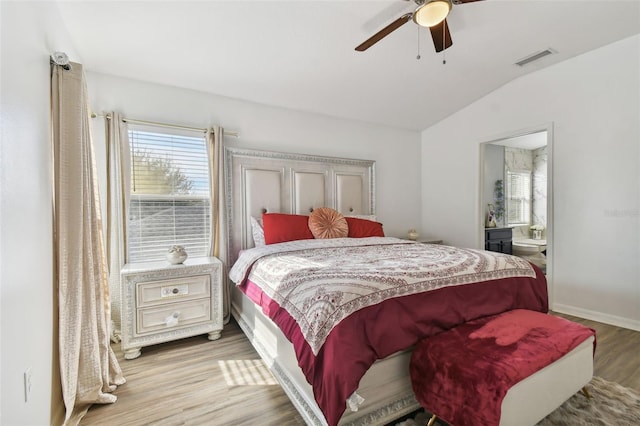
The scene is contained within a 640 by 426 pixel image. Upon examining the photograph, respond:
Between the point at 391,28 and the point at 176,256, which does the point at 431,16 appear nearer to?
the point at 391,28

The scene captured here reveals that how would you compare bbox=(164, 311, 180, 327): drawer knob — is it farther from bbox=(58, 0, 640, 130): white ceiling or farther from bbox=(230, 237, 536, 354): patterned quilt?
bbox=(58, 0, 640, 130): white ceiling

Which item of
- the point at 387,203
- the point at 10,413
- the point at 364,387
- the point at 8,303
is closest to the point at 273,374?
the point at 364,387

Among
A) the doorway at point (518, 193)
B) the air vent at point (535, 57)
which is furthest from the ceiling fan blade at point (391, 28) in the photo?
the doorway at point (518, 193)

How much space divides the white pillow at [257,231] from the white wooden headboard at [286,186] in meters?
0.09

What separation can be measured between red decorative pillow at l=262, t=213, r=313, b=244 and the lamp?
2051 millimetres

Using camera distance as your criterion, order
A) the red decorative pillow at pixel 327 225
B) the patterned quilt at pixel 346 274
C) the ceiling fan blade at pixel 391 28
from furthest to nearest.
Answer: the red decorative pillow at pixel 327 225 → the ceiling fan blade at pixel 391 28 → the patterned quilt at pixel 346 274

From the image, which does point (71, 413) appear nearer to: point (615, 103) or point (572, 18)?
point (572, 18)

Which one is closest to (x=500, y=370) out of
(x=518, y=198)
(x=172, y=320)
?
(x=172, y=320)

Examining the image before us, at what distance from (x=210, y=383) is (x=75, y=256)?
3.84 ft

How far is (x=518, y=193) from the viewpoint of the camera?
593 centimetres

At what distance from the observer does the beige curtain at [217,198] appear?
118 inches

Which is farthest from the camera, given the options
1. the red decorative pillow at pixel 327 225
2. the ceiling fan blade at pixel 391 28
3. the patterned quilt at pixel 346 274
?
the red decorative pillow at pixel 327 225

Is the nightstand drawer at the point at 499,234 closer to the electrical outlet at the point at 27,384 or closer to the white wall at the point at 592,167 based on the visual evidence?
the white wall at the point at 592,167

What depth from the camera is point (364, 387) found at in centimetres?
148
